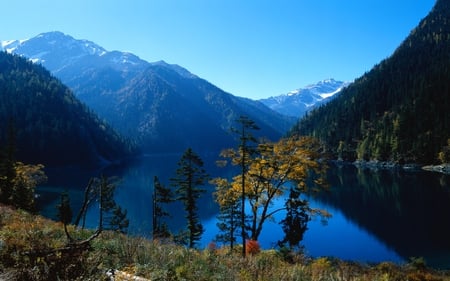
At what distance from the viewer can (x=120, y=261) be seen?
27.1ft

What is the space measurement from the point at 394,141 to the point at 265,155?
13938 centimetres

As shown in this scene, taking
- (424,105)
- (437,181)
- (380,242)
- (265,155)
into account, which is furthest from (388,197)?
(424,105)

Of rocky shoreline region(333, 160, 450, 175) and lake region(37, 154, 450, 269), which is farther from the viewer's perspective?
rocky shoreline region(333, 160, 450, 175)

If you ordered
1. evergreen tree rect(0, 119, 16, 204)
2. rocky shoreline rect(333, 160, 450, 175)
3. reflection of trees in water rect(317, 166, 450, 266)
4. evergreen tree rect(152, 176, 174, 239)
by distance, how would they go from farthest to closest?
rocky shoreline rect(333, 160, 450, 175) < reflection of trees in water rect(317, 166, 450, 266) < evergreen tree rect(0, 119, 16, 204) < evergreen tree rect(152, 176, 174, 239)

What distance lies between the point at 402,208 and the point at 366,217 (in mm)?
10380

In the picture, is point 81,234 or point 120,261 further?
point 81,234

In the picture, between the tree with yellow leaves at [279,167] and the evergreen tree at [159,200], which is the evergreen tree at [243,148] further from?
the evergreen tree at [159,200]

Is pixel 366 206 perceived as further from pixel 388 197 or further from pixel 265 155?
pixel 265 155

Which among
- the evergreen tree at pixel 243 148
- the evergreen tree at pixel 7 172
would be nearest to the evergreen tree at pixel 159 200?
the evergreen tree at pixel 243 148

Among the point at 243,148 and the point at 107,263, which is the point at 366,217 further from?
the point at 107,263

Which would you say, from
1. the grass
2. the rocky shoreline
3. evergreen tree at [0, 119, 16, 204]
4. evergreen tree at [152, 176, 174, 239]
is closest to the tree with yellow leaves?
evergreen tree at [152, 176, 174, 239]

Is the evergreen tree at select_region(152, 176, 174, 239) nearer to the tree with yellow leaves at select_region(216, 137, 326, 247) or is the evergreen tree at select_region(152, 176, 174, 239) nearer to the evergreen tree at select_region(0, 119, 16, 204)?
the tree with yellow leaves at select_region(216, 137, 326, 247)

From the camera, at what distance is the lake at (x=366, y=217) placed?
48406 millimetres

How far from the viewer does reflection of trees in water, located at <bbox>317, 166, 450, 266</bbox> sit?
1958 inches
